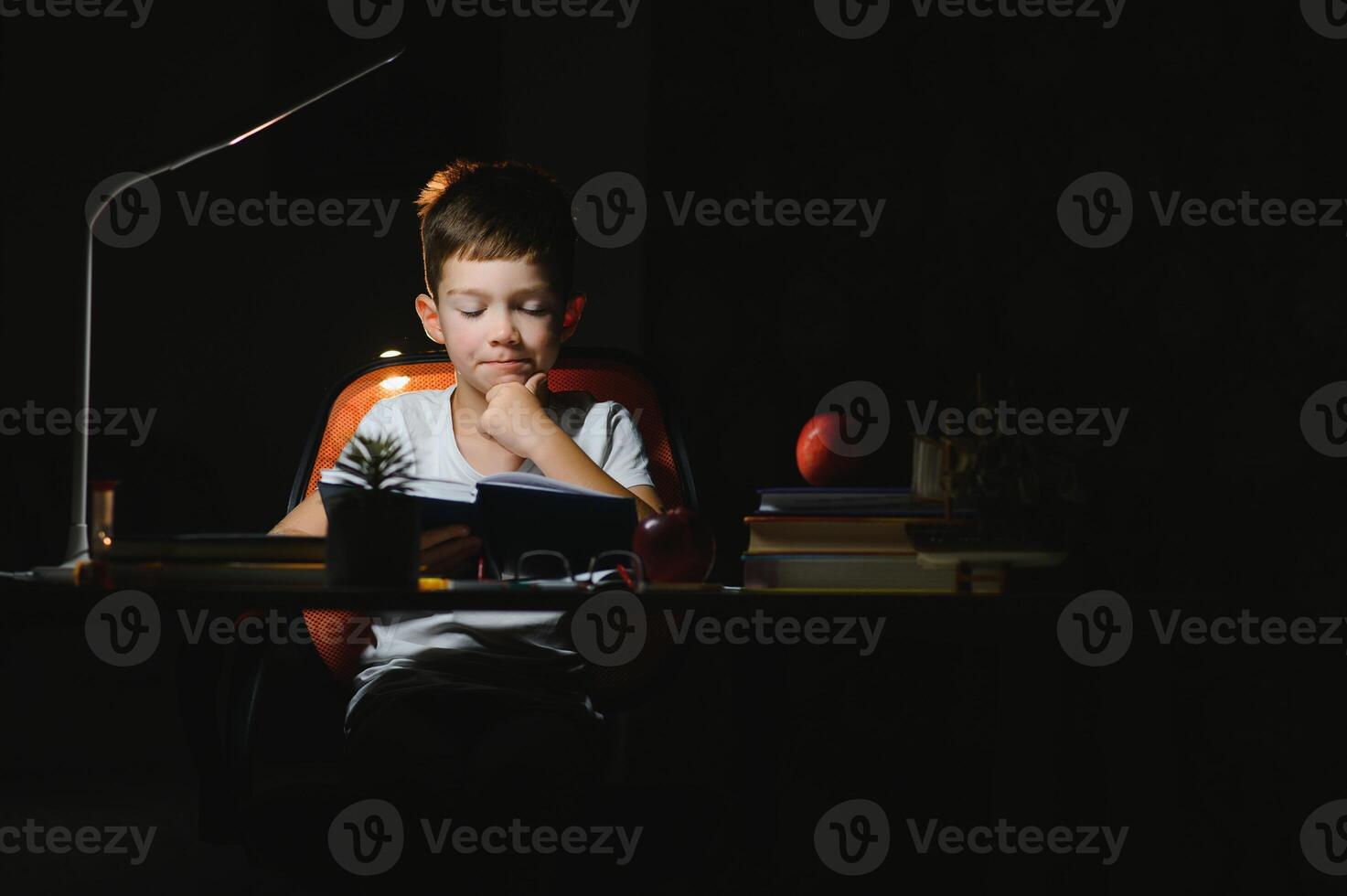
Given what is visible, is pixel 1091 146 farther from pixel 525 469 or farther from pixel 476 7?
pixel 476 7

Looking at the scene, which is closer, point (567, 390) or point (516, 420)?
point (516, 420)

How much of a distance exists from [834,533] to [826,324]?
3.81ft

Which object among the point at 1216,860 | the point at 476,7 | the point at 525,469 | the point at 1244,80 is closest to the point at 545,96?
the point at 476,7

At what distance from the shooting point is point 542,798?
117 centimetres

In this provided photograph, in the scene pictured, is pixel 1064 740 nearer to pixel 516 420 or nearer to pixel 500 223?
pixel 516 420

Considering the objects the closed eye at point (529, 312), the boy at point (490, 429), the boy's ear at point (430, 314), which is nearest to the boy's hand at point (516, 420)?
the boy at point (490, 429)

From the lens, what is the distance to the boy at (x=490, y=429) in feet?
4.36

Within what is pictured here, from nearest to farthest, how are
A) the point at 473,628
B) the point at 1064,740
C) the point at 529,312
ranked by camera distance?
the point at 1064,740 → the point at 473,628 → the point at 529,312

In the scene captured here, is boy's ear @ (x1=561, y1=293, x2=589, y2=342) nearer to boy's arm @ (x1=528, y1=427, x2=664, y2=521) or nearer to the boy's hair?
the boy's hair

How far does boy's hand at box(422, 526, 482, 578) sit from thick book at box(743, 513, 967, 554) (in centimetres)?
29

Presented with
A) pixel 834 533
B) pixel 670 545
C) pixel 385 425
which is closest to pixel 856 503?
pixel 834 533

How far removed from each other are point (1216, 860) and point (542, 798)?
1.93 ft

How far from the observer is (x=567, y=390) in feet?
6.22

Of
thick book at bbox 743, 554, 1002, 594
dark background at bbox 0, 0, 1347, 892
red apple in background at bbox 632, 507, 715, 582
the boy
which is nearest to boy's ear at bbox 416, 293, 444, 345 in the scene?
the boy
